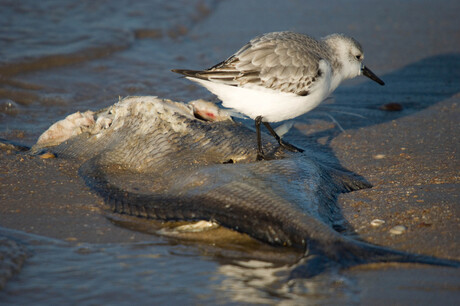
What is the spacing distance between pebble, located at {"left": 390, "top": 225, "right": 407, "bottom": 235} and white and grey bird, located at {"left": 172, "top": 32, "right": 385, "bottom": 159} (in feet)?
4.65

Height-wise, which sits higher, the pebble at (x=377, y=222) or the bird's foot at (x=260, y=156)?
the bird's foot at (x=260, y=156)

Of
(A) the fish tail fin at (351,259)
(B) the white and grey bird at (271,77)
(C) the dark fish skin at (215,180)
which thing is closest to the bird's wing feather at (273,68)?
(B) the white and grey bird at (271,77)

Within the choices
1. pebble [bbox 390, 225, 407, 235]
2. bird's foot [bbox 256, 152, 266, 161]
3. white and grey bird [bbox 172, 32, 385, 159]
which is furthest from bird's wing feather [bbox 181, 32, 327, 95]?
pebble [bbox 390, 225, 407, 235]

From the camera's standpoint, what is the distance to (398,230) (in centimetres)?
409

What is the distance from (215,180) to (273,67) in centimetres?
140

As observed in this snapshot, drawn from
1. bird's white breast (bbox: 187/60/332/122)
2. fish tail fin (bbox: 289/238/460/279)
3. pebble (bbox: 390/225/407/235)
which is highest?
bird's white breast (bbox: 187/60/332/122)

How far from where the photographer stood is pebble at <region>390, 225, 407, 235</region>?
4070 mm

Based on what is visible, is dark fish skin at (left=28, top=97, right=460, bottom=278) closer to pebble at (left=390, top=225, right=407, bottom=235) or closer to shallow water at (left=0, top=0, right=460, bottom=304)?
shallow water at (left=0, top=0, right=460, bottom=304)

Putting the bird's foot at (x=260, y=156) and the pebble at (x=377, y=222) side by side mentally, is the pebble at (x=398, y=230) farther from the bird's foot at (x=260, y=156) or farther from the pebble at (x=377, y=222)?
the bird's foot at (x=260, y=156)

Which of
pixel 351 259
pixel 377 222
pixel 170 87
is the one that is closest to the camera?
pixel 351 259

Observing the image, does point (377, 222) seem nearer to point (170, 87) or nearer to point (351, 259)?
point (351, 259)

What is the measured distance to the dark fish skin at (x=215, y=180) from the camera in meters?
3.64

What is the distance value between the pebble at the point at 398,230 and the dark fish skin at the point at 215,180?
440 mm

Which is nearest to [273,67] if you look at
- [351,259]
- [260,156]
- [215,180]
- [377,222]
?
[260,156]
